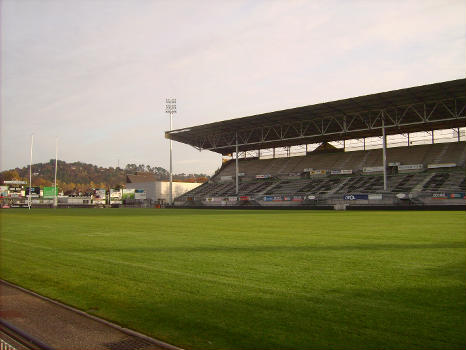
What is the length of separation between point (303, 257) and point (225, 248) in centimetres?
328

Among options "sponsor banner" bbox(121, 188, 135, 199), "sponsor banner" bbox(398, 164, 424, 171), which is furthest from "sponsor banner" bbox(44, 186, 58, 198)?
"sponsor banner" bbox(398, 164, 424, 171)

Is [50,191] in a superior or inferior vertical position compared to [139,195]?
superior

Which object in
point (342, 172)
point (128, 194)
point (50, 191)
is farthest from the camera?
point (128, 194)

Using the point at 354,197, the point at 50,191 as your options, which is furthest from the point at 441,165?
the point at 50,191

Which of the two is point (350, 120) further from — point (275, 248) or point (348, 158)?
point (275, 248)

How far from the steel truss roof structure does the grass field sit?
38.8 metres

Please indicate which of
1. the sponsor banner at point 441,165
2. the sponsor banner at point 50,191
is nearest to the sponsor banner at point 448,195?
the sponsor banner at point 441,165

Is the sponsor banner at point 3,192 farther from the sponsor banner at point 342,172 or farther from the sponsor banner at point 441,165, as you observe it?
the sponsor banner at point 441,165

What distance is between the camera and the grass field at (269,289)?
17.3 ft

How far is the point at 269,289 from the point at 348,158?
63355mm

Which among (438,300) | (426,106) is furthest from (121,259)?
(426,106)

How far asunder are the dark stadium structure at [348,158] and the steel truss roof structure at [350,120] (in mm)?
121

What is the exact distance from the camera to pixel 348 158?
67500 mm

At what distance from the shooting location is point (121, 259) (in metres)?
11.6
